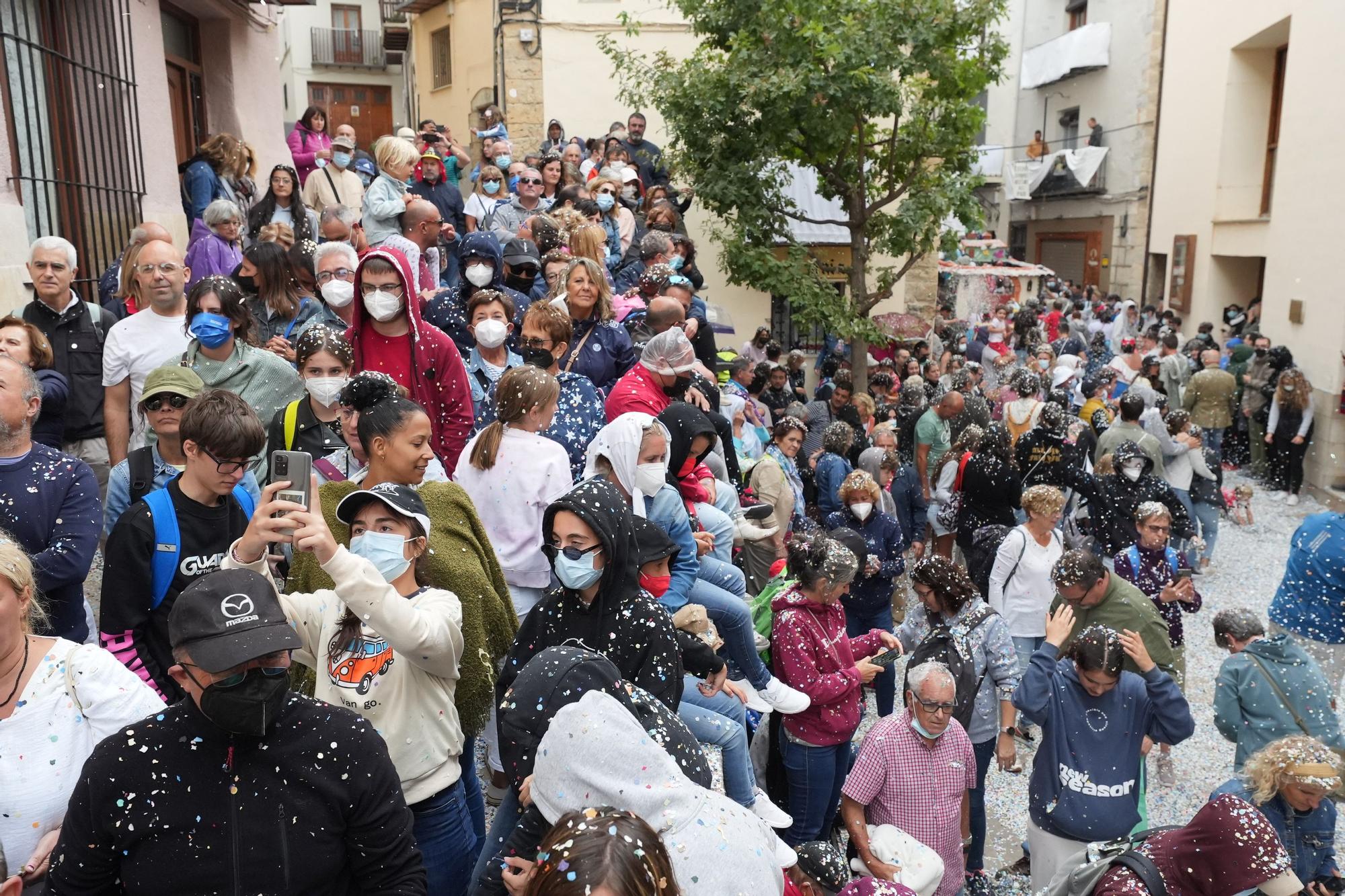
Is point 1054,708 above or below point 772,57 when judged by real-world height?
below

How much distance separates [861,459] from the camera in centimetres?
873

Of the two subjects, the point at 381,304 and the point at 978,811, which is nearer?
the point at 381,304

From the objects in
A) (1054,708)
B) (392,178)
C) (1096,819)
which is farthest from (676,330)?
(392,178)

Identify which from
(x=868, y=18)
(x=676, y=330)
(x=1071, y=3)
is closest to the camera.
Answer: (x=676, y=330)

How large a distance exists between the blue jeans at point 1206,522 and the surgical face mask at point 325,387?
8736 mm

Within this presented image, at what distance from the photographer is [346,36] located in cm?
3550

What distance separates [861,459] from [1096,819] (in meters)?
4.54

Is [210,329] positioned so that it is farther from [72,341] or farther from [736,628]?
[736,628]

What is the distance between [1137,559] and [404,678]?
17.3 ft

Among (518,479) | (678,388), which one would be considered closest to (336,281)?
(678,388)

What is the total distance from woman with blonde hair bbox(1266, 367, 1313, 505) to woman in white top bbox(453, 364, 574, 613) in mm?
12164

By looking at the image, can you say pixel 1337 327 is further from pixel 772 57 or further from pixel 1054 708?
pixel 1054 708

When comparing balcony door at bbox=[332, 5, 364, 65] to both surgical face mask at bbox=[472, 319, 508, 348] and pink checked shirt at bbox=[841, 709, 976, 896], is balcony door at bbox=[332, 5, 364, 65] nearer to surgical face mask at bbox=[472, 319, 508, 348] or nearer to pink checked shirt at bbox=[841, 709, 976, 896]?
surgical face mask at bbox=[472, 319, 508, 348]

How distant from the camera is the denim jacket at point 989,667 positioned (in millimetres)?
5070
